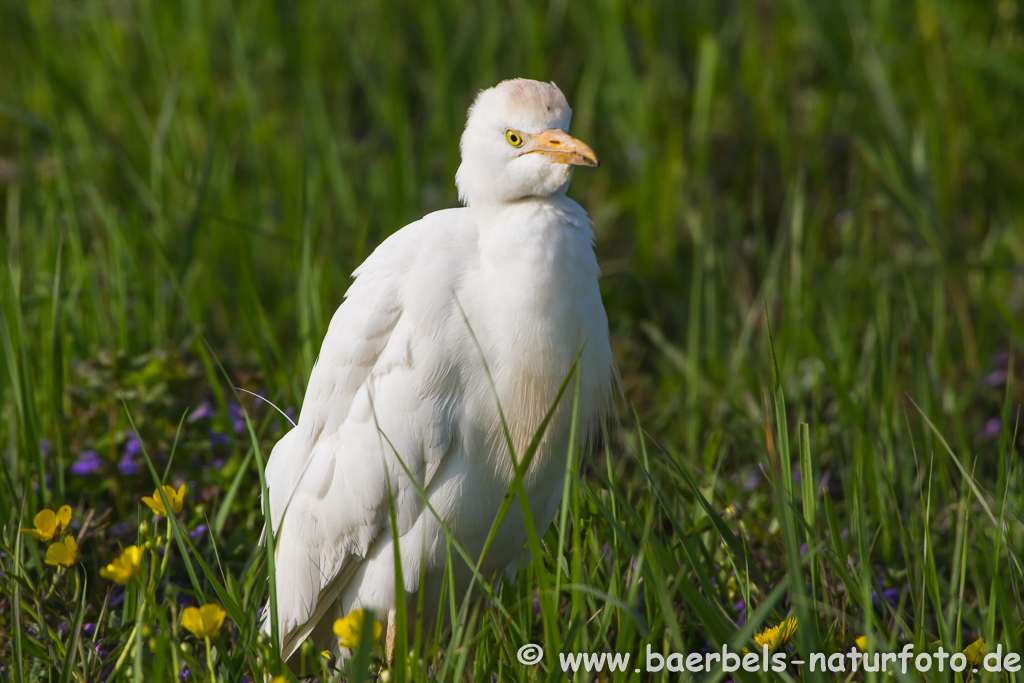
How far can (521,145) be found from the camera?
220 centimetres

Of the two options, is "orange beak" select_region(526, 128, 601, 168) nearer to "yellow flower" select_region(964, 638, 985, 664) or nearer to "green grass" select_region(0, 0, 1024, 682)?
"green grass" select_region(0, 0, 1024, 682)

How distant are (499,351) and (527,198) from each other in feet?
1.25

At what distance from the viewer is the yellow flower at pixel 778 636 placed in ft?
6.48

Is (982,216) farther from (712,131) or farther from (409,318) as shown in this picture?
(409,318)

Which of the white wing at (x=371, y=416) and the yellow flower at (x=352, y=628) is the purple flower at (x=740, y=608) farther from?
the yellow flower at (x=352, y=628)

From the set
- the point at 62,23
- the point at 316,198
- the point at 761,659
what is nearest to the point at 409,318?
the point at 761,659

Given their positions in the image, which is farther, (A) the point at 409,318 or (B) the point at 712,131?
(B) the point at 712,131

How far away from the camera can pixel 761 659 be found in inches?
74.6

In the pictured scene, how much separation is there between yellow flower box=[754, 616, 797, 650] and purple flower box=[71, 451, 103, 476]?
77.8 inches

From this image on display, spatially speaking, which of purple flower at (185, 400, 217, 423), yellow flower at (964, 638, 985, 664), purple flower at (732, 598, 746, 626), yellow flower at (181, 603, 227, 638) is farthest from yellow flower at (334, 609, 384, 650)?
purple flower at (185, 400, 217, 423)

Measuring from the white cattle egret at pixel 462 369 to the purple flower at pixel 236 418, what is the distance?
0.55m

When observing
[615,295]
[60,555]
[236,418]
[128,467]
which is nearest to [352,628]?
[60,555]

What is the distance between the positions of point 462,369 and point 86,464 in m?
1.32

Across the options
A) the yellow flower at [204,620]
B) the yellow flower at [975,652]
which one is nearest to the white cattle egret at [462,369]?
the yellow flower at [204,620]
